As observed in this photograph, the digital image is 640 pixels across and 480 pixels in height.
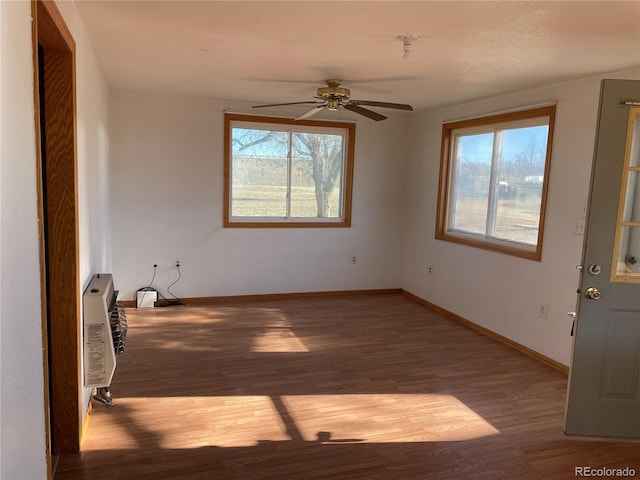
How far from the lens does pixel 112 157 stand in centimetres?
486

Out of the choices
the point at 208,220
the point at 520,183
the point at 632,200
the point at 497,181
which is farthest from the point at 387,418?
the point at 208,220

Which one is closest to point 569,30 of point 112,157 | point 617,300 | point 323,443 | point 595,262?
point 595,262

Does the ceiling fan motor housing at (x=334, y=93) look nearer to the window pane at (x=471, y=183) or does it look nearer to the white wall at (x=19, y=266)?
the window pane at (x=471, y=183)

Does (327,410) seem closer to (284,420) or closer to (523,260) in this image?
(284,420)

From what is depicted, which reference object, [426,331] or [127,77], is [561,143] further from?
[127,77]

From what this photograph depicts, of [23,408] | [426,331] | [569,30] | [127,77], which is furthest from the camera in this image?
[426,331]

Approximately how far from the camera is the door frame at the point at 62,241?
2.19m

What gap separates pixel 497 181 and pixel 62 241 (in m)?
3.86

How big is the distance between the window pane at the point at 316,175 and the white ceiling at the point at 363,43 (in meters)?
1.40

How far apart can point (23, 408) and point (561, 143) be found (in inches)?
155

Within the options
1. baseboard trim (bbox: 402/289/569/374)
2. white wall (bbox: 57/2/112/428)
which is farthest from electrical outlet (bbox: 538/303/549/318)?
white wall (bbox: 57/2/112/428)

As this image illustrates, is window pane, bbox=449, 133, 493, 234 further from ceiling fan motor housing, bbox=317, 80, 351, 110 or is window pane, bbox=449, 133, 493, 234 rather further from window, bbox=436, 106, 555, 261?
ceiling fan motor housing, bbox=317, 80, 351, 110

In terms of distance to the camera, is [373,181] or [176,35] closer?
[176,35]

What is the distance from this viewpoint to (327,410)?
2.98m
